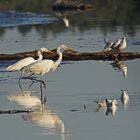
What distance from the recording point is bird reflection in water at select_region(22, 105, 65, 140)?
14623 millimetres

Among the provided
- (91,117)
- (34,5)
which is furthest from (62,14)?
(91,117)

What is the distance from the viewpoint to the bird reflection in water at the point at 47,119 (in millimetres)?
14623

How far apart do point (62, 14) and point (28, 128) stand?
3335 cm

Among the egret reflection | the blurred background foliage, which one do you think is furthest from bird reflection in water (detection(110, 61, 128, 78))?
the blurred background foliage

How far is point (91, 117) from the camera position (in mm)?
15508

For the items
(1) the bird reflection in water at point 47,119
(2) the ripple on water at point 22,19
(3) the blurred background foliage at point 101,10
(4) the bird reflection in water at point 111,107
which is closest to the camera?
(1) the bird reflection in water at point 47,119

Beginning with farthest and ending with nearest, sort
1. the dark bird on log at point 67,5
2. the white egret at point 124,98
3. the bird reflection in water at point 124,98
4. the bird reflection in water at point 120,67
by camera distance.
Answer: the dark bird on log at point 67,5
the bird reflection in water at point 120,67
the white egret at point 124,98
the bird reflection in water at point 124,98

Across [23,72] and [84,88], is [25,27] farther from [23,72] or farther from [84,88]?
[84,88]

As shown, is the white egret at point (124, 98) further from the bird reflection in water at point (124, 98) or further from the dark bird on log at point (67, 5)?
the dark bird on log at point (67, 5)

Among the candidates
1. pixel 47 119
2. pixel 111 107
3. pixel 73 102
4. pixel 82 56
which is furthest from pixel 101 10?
pixel 47 119

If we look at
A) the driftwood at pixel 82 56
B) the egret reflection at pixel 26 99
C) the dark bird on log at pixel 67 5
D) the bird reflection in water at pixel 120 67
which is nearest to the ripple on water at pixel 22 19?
the dark bird on log at pixel 67 5

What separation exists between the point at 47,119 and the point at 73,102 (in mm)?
1929

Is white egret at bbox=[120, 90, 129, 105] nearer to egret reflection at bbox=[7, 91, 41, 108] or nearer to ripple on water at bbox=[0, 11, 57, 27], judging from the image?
egret reflection at bbox=[7, 91, 41, 108]

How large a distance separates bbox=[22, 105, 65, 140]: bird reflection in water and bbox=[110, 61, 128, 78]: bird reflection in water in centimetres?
546
